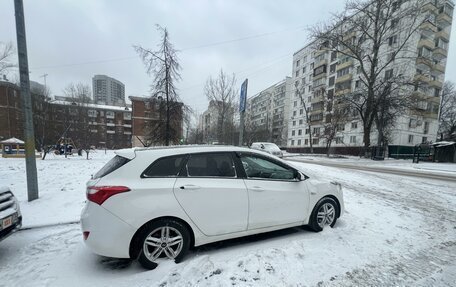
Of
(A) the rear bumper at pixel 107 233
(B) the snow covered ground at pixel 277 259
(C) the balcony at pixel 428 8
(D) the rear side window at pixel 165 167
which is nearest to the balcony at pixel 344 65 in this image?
(C) the balcony at pixel 428 8

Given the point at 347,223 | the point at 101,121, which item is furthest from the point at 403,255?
the point at 101,121

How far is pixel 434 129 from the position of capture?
1555 inches

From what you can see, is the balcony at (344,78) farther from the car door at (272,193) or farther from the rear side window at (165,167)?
the rear side window at (165,167)

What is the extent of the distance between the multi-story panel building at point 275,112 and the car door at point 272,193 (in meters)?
54.5

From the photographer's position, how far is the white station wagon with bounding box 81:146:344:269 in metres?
2.53

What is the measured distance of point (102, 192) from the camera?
8.32 ft

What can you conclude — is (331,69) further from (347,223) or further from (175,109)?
(347,223)

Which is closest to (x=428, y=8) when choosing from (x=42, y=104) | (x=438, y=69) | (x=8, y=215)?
(x=438, y=69)

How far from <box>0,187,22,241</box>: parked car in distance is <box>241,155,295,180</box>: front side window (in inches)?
133

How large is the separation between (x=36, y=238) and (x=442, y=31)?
187 feet

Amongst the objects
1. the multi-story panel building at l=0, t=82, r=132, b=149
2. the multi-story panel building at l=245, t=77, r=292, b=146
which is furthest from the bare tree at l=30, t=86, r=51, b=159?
the multi-story panel building at l=245, t=77, r=292, b=146

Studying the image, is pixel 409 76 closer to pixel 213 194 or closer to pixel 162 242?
pixel 213 194

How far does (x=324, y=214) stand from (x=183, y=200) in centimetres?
269

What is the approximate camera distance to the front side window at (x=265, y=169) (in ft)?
11.3
